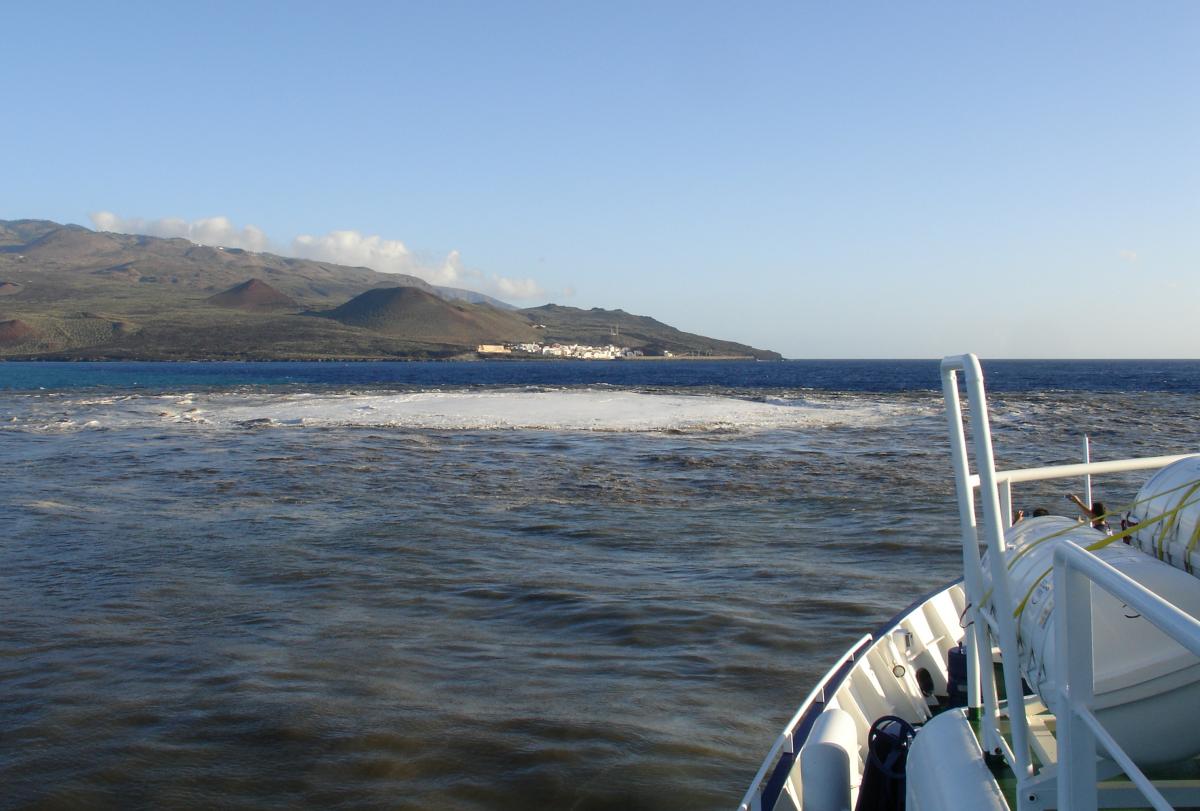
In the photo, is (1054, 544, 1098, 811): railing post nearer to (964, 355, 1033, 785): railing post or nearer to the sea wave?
(964, 355, 1033, 785): railing post

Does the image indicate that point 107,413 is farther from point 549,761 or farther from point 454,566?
point 549,761

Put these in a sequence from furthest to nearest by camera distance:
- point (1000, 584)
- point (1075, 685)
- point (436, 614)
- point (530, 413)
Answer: point (530, 413) < point (436, 614) < point (1000, 584) < point (1075, 685)

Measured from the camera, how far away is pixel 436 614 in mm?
9180

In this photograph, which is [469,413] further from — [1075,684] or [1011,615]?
[1075,684]

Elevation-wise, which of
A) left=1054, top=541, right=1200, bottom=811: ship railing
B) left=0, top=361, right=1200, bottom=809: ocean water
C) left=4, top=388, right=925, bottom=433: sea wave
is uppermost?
left=1054, top=541, right=1200, bottom=811: ship railing

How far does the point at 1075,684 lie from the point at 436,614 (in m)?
7.48

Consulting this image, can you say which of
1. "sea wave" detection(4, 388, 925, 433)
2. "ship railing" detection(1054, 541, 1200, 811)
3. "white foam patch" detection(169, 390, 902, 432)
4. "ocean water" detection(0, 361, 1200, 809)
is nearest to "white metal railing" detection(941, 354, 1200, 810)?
"ship railing" detection(1054, 541, 1200, 811)

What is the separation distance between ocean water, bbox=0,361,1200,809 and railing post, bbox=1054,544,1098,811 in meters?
3.50

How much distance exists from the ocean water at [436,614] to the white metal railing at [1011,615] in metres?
2.43

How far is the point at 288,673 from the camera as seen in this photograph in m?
7.44

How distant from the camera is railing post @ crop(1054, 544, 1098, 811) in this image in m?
2.32

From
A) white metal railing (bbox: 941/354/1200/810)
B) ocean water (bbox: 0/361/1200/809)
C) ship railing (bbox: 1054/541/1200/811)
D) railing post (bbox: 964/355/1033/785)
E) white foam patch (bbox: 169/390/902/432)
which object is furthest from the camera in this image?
white foam patch (bbox: 169/390/902/432)

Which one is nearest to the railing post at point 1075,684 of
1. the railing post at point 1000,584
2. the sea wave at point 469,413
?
the railing post at point 1000,584

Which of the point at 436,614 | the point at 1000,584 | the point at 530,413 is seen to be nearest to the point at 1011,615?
the point at 1000,584
